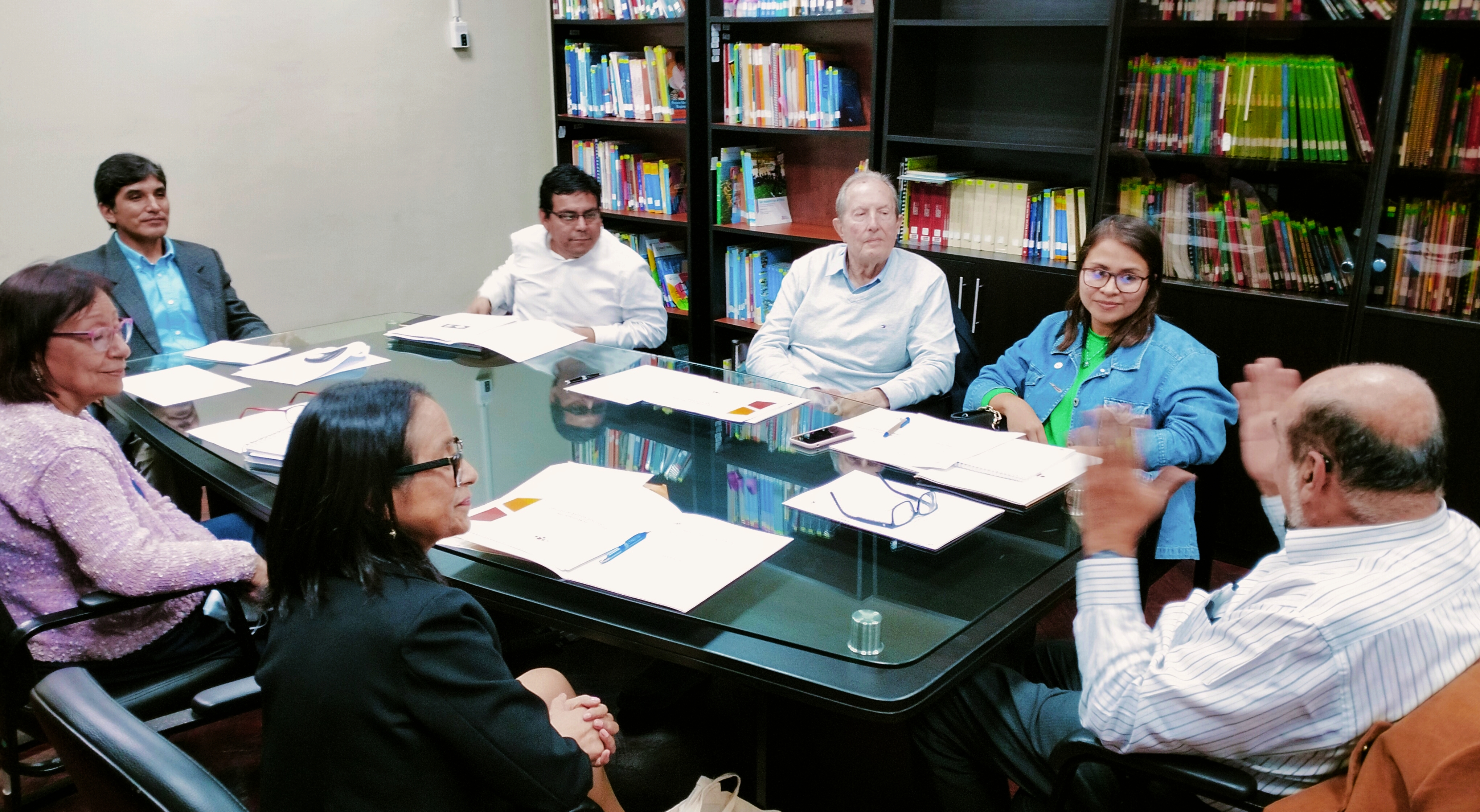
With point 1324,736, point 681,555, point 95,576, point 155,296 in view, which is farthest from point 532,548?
point 155,296

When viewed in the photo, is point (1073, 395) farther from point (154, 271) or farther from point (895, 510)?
point (154, 271)

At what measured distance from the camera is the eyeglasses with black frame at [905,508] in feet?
5.59

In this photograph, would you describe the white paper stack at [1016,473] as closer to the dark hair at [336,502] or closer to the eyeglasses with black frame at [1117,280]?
the eyeglasses with black frame at [1117,280]

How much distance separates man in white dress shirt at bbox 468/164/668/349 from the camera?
3352mm

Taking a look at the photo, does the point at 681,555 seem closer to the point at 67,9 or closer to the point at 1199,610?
the point at 1199,610

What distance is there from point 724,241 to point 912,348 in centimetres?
180

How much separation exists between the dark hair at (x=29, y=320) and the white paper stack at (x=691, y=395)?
1.06 meters

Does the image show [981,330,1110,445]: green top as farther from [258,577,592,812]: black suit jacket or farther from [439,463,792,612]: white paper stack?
[258,577,592,812]: black suit jacket

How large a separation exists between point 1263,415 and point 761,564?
2.94ft

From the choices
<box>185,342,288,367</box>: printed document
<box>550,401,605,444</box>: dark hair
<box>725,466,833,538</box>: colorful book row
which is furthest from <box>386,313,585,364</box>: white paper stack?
<box>725,466,833,538</box>: colorful book row

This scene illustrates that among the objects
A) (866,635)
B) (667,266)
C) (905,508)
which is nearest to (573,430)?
(905,508)

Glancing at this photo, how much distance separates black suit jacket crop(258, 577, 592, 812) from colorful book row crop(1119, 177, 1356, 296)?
279 cm

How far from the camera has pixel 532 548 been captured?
63.6 inches

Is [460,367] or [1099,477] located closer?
[1099,477]
